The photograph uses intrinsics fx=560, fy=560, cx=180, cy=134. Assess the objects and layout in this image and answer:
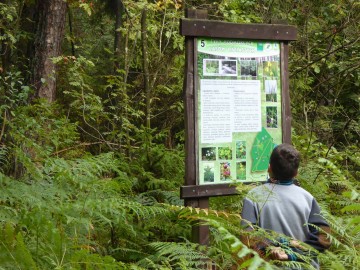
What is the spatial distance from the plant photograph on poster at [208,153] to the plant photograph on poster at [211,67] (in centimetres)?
70

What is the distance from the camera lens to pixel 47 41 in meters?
8.91

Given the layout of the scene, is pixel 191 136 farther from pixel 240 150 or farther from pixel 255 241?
pixel 255 241

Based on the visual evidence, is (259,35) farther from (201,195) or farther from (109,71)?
(109,71)

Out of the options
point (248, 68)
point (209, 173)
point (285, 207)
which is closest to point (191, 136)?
point (209, 173)

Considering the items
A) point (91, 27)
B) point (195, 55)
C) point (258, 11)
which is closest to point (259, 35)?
point (195, 55)

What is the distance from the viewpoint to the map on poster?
17.1 feet

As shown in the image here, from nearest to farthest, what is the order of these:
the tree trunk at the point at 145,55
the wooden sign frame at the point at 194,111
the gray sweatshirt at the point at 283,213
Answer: the gray sweatshirt at the point at 283,213
the wooden sign frame at the point at 194,111
the tree trunk at the point at 145,55

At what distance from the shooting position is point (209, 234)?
5.15 metres

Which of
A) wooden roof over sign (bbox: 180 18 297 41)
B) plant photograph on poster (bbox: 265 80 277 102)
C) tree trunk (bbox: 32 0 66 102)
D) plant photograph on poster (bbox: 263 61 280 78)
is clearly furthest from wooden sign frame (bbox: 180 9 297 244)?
tree trunk (bbox: 32 0 66 102)

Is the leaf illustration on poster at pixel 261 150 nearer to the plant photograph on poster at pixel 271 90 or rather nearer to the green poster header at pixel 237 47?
the plant photograph on poster at pixel 271 90

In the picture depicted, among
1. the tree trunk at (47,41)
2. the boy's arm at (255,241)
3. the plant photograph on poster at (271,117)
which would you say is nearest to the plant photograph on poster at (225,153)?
the plant photograph on poster at (271,117)

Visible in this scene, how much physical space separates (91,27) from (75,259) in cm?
1414

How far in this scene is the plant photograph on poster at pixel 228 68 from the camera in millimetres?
5356

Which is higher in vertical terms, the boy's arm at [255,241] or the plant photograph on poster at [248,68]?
the plant photograph on poster at [248,68]
